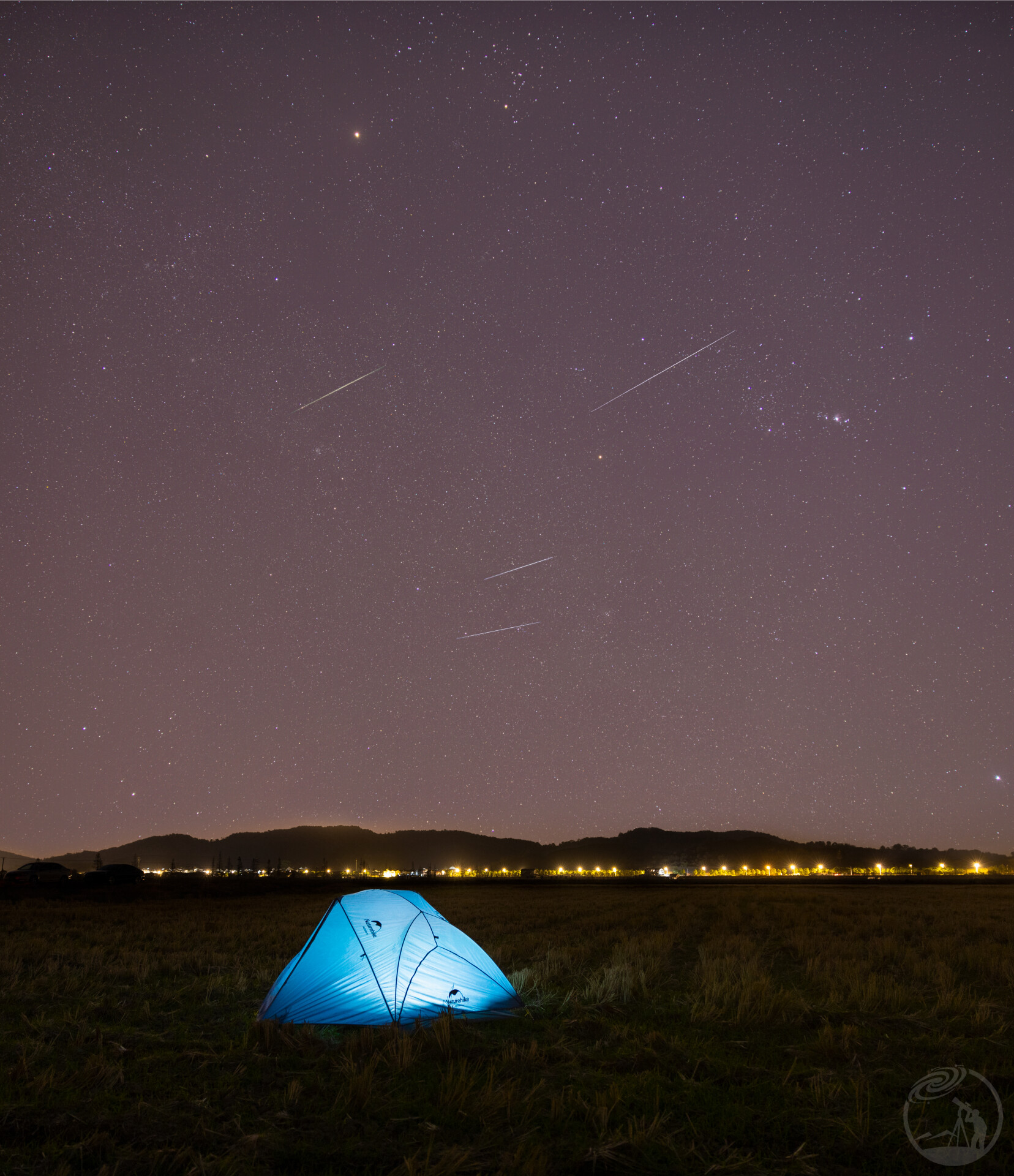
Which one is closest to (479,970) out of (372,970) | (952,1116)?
(372,970)

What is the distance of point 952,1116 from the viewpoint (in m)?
7.17

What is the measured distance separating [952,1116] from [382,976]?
677 centimetres

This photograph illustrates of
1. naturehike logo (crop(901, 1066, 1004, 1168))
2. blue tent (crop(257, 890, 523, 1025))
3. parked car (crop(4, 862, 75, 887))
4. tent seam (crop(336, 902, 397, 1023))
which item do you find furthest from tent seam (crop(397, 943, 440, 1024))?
parked car (crop(4, 862, 75, 887))

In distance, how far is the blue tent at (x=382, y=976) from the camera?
10156 mm

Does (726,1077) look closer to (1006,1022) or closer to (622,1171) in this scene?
(622,1171)

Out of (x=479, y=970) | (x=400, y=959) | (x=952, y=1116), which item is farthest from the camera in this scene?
(x=479, y=970)

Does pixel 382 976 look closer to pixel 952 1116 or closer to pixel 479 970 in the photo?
pixel 479 970

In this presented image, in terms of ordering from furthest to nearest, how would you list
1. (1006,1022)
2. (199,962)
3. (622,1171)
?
(199,962) < (1006,1022) < (622,1171)

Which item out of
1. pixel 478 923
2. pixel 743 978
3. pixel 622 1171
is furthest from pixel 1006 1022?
pixel 478 923

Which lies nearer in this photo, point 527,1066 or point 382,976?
point 527,1066

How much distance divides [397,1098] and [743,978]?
305 inches

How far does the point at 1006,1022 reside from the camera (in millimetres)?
10500

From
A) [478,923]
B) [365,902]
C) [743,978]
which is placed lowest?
[478,923]

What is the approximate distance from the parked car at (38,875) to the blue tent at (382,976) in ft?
132
